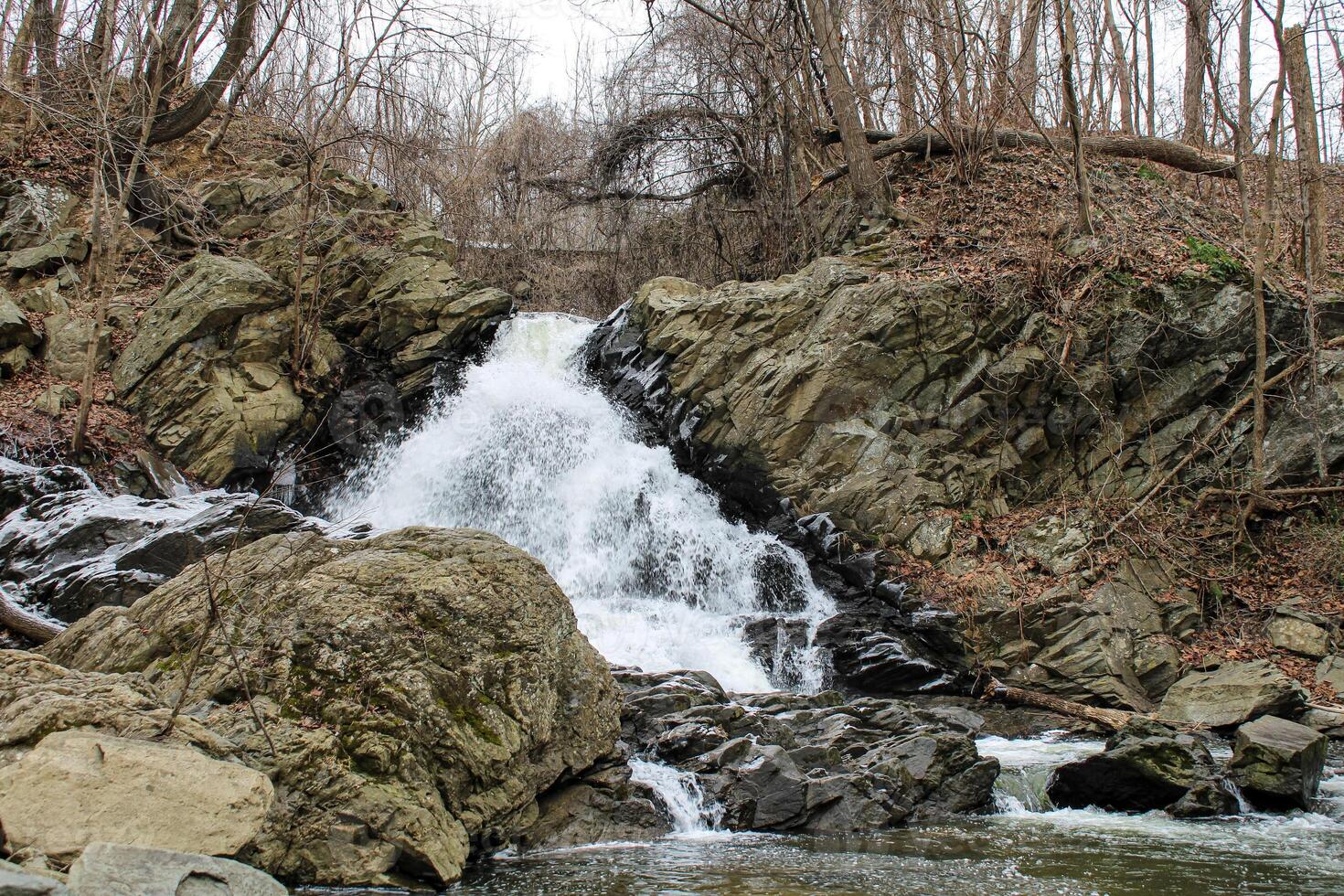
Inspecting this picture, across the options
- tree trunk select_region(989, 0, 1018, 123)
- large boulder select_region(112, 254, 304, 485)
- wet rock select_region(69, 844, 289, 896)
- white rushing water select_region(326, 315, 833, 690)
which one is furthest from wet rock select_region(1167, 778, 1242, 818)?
large boulder select_region(112, 254, 304, 485)

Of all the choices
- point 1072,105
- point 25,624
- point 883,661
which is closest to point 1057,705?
point 883,661

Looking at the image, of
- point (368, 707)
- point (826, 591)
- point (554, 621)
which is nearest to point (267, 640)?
point (368, 707)

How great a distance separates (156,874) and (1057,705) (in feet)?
24.9

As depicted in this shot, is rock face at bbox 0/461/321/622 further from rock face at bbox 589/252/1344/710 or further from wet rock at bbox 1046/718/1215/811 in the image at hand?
wet rock at bbox 1046/718/1215/811

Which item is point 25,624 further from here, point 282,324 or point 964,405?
point 964,405

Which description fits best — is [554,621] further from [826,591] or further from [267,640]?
[826,591]

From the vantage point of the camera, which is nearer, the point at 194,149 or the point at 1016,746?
the point at 1016,746

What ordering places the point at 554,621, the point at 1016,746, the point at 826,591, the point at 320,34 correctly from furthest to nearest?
the point at 320,34
the point at 826,591
the point at 1016,746
the point at 554,621

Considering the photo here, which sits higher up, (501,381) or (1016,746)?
(501,381)

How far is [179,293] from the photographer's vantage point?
40.3 feet

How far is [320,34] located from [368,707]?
14.7m

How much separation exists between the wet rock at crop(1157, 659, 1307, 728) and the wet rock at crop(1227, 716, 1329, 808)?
143 cm

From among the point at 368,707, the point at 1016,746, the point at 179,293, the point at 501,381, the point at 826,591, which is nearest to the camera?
the point at 368,707

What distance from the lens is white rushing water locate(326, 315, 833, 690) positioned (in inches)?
361
